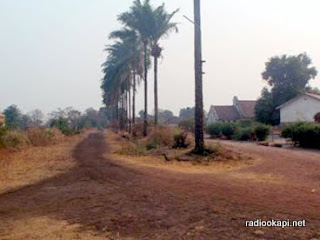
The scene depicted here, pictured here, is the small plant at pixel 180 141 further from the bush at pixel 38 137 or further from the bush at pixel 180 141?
the bush at pixel 38 137

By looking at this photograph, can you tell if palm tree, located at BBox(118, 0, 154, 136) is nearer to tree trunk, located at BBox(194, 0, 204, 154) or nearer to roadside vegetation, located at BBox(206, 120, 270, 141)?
roadside vegetation, located at BBox(206, 120, 270, 141)

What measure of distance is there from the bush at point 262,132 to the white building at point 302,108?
16.0m

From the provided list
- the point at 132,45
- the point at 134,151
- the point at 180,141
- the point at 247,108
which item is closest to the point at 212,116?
the point at 247,108

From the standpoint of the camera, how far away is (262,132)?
1176 inches

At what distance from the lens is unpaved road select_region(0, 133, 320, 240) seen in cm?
633

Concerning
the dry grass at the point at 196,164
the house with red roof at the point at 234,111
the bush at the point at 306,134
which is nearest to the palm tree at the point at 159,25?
the bush at the point at 306,134

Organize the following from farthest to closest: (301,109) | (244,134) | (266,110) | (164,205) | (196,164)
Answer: (266,110) < (301,109) < (244,134) < (196,164) < (164,205)

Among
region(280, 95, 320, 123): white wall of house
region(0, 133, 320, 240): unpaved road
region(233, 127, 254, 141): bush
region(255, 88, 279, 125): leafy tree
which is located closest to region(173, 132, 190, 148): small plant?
region(0, 133, 320, 240): unpaved road

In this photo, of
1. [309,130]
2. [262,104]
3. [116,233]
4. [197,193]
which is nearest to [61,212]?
[116,233]

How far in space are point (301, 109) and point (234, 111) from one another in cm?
2814

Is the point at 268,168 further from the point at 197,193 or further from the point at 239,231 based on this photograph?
the point at 239,231

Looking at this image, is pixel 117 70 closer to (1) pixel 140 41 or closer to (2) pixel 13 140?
(1) pixel 140 41

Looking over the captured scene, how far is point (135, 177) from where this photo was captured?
40.1 feet

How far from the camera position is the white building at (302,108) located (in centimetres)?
4568
